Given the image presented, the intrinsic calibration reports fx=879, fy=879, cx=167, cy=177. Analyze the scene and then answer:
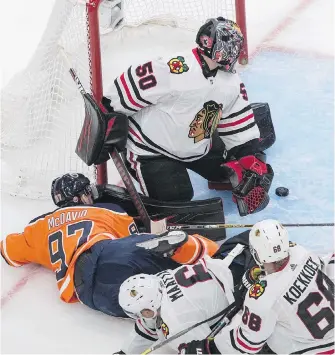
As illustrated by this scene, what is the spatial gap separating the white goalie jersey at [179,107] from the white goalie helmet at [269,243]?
0.87 metres

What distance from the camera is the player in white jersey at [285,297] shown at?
2.62 meters

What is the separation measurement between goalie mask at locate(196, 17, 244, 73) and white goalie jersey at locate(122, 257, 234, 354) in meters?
0.81

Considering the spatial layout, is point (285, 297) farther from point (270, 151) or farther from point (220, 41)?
point (270, 151)

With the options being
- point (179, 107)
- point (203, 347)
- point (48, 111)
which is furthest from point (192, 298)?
point (48, 111)

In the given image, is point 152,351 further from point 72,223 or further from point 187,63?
point 187,63

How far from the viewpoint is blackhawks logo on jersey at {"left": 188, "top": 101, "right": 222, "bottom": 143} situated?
343cm

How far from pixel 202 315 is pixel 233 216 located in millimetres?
962

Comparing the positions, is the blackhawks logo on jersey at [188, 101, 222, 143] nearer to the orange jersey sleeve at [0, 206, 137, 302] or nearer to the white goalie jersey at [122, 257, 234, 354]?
the orange jersey sleeve at [0, 206, 137, 302]

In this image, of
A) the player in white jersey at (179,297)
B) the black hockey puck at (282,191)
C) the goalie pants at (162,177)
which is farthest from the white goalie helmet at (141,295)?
the black hockey puck at (282,191)

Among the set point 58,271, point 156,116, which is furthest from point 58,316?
point 156,116

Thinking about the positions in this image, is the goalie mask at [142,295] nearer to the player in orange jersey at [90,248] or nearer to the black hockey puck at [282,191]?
the player in orange jersey at [90,248]

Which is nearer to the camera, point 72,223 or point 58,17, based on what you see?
point 72,223

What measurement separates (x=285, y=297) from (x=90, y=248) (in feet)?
2.87

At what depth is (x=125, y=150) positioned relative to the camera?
3613 millimetres
